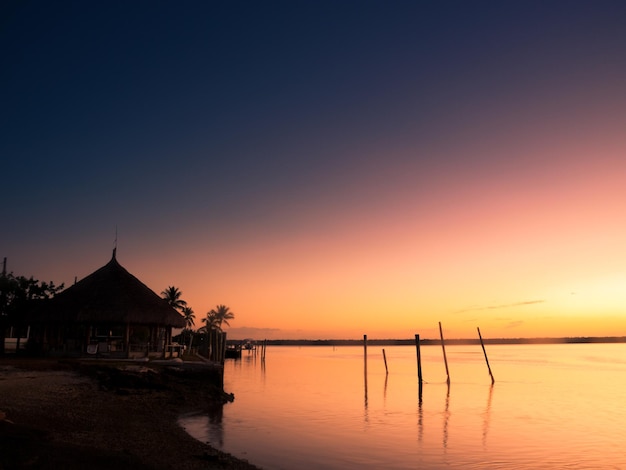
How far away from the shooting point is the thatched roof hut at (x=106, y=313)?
26.8m

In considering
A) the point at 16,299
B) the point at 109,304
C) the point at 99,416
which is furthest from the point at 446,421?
the point at 16,299

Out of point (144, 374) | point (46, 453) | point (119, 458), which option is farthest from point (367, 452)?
point (144, 374)

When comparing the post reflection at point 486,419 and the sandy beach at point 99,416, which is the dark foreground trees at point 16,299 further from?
the post reflection at point 486,419

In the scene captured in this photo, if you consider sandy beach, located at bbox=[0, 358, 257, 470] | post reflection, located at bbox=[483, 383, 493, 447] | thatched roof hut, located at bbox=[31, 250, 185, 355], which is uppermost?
thatched roof hut, located at bbox=[31, 250, 185, 355]

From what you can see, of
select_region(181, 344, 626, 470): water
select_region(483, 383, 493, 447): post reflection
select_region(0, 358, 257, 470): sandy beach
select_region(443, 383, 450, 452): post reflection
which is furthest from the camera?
select_region(483, 383, 493, 447): post reflection

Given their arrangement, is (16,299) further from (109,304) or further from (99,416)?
(99,416)

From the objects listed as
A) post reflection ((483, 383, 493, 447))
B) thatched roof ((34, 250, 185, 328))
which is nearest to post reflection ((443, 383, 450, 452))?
post reflection ((483, 383, 493, 447))

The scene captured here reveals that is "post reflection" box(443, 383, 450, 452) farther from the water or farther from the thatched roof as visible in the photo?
the thatched roof

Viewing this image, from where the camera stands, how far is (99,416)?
1580 cm

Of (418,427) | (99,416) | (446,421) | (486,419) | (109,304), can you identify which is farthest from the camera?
(109,304)

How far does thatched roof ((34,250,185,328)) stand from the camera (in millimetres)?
26672

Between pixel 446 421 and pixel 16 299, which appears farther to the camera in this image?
pixel 16 299

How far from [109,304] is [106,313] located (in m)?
0.71

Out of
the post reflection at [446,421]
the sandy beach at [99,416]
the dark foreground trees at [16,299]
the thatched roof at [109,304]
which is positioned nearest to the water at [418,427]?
the post reflection at [446,421]
